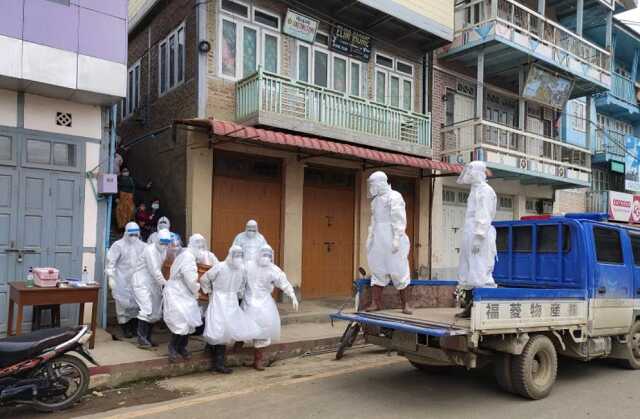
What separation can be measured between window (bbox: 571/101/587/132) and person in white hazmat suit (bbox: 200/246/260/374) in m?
17.1

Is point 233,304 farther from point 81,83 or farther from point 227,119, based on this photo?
point 227,119

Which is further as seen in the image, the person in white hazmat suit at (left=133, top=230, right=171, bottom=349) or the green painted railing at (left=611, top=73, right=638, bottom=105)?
the green painted railing at (left=611, top=73, right=638, bottom=105)

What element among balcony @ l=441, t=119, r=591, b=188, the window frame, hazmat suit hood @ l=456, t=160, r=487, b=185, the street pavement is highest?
the window frame

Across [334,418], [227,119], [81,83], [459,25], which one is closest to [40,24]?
[81,83]

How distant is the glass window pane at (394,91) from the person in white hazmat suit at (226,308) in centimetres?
822

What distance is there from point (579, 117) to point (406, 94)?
30.6ft

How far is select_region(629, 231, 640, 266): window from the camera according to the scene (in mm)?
7190

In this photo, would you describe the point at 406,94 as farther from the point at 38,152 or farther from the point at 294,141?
the point at 38,152

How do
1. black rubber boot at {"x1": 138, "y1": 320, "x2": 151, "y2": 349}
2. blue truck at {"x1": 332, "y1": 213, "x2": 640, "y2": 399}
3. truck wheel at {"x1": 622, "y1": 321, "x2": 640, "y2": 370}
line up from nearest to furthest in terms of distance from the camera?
blue truck at {"x1": 332, "y1": 213, "x2": 640, "y2": 399} < truck wheel at {"x1": 622, "y1": 321, "x2": 640, "y2": 370} < black rubber boot at {"x1": 138, "y1": 320, "x2": 151, "y2": 349}

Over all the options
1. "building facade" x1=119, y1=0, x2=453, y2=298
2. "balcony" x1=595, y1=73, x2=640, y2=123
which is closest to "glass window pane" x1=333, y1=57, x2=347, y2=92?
"building facade" x1=119, y1=0, x2=453, y2=298

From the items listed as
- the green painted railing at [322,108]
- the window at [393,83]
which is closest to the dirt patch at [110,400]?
the green painted railing at [322,108]

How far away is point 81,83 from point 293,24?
209 inches

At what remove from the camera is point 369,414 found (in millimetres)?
4957

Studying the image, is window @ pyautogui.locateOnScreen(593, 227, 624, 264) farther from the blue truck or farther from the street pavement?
the street pavement
